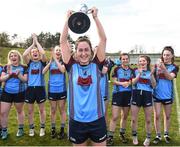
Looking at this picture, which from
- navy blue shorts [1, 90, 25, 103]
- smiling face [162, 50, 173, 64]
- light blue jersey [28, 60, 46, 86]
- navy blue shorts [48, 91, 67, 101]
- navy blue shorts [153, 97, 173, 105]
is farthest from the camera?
navy blue shorts [48, 91, 67, 101]

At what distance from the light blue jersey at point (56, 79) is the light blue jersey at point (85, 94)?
143 inches

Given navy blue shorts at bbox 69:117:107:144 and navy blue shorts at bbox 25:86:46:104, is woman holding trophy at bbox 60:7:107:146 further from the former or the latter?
navy blue shorts at bbox 25:86:46:104

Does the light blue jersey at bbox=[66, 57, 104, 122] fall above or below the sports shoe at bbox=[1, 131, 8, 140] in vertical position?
above

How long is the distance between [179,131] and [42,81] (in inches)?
148

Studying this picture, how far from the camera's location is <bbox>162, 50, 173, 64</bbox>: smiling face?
25.6 ft

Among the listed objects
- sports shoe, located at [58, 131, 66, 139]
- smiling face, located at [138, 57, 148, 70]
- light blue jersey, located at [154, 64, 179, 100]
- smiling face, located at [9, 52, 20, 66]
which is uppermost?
smiling face, located at [9, 52, 20, 66]

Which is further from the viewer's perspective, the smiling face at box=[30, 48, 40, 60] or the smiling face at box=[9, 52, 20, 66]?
the smiling face at box=[30, 48, 40, 60]

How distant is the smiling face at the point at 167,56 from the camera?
25.6ft

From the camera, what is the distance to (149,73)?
25.3 ft

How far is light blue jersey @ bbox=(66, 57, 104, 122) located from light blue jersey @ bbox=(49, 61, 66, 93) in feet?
11.9

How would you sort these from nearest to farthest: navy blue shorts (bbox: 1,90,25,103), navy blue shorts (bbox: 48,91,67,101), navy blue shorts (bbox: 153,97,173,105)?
navy blue shorts (bbox: 153,97,173,105)
navy blue shorts (bbox: 1,90,25,103)
navy blue shorts (bbox: 48,91,67,101)

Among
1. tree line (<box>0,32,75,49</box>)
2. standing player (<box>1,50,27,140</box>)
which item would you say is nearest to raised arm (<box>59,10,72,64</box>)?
standing player (<box>1,50,27,140</box>)

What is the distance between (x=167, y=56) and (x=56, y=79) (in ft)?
8.47

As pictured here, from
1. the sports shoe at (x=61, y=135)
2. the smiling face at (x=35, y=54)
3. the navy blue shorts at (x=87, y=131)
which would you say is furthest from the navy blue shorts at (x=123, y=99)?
the navy blue shorts at (x=87, y=131)
